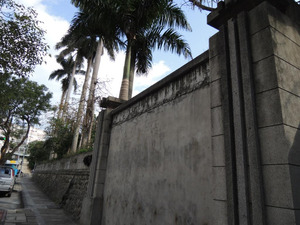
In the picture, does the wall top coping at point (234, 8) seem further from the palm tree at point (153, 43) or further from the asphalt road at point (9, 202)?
the asphalt road at point (9, 202)

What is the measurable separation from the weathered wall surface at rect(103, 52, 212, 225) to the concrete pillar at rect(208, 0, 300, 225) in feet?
2.09

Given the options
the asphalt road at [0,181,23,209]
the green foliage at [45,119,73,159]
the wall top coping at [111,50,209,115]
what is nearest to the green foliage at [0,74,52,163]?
the green foliage at [45,119,73,159]

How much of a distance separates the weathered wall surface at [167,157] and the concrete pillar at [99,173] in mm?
323

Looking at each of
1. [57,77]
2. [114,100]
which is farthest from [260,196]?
[57,77]

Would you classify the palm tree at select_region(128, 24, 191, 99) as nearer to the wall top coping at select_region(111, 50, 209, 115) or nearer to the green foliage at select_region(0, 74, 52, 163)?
the wall top coping at select_region(111, 50, 209, 115)

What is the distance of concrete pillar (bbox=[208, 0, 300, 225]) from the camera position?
7.51ft

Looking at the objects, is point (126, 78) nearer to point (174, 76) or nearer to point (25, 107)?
point (174, 76)

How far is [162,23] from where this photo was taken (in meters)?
9.62

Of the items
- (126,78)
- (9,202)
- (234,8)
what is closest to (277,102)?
(234,8)

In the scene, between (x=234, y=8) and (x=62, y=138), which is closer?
(x=234, y=8)

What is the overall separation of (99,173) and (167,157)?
3371mm

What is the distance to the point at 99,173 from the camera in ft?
23.0

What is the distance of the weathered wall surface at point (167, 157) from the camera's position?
3594 millimetres

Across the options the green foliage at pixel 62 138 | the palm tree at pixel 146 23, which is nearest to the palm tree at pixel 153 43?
the palm tree at pixel 146 23
